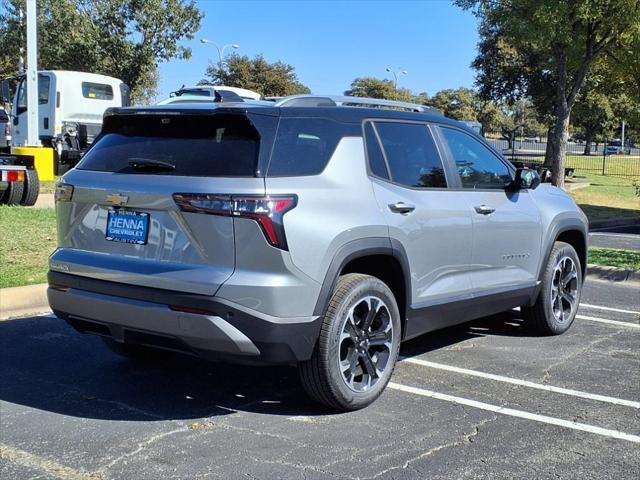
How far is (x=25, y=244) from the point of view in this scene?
8.90 meters

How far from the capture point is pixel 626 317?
7219mm

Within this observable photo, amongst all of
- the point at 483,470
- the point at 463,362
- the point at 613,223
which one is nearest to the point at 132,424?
the point at 483,470

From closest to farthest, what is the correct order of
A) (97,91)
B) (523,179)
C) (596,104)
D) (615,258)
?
(523,179), (615,258), (97,91), (596,104)

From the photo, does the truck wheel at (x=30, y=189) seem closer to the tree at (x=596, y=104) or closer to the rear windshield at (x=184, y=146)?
the rear windshield at (x=184, y=146)

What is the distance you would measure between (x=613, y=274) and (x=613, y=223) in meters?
8.24

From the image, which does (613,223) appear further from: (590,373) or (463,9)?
(590,373)

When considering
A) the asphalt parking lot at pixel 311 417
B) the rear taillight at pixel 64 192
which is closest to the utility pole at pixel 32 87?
the asphalt parking lot at pixel 311 417

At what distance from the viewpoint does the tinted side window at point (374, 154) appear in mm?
4543

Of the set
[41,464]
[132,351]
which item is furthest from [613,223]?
[41,464]

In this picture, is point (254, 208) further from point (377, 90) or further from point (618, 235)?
point (377, 90)

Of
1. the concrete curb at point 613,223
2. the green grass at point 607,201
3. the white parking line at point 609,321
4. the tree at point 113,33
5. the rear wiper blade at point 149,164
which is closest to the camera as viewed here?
the rear wiper blade at point 149,164

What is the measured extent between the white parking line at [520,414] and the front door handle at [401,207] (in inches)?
48.6

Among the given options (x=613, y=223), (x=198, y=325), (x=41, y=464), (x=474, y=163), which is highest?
(x=474, y=163)

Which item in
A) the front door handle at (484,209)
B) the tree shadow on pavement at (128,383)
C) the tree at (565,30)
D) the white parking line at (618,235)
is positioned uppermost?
the tree at (565,30)
